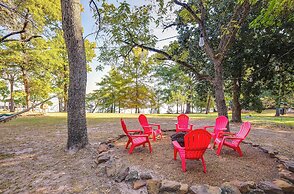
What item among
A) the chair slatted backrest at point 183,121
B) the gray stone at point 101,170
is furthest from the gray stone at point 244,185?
the chair slatted backrest at point 183,121

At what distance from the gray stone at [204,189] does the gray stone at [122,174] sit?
1.11 m

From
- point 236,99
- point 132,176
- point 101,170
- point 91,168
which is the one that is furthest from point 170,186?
point 236,99

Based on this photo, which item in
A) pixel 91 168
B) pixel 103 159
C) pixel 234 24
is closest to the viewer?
pixel 91 168

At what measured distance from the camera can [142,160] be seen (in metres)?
3.17

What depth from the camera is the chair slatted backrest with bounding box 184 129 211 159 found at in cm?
251

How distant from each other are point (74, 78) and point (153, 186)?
3.26 m

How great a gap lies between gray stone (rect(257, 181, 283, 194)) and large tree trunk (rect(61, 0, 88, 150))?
3.83m

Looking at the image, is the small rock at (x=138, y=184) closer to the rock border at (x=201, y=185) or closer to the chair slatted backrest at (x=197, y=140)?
the rock border at (x=201, y=185)

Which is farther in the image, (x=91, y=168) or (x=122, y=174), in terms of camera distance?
(x=91, y=168)

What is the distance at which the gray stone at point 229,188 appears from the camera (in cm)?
204

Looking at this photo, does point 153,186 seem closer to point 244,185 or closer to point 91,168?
point 244,185

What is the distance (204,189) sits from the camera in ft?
6.70

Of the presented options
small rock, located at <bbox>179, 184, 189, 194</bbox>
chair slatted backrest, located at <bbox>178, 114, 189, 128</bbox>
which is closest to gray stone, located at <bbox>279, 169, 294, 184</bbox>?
small rock, located at <bbox>179, 184, 189, 194</bbox>

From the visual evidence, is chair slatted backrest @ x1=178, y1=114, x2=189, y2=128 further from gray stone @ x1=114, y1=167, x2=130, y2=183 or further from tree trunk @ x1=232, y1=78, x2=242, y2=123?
tree trunk @ x1=232, y1=78, x2=242, y2=123
